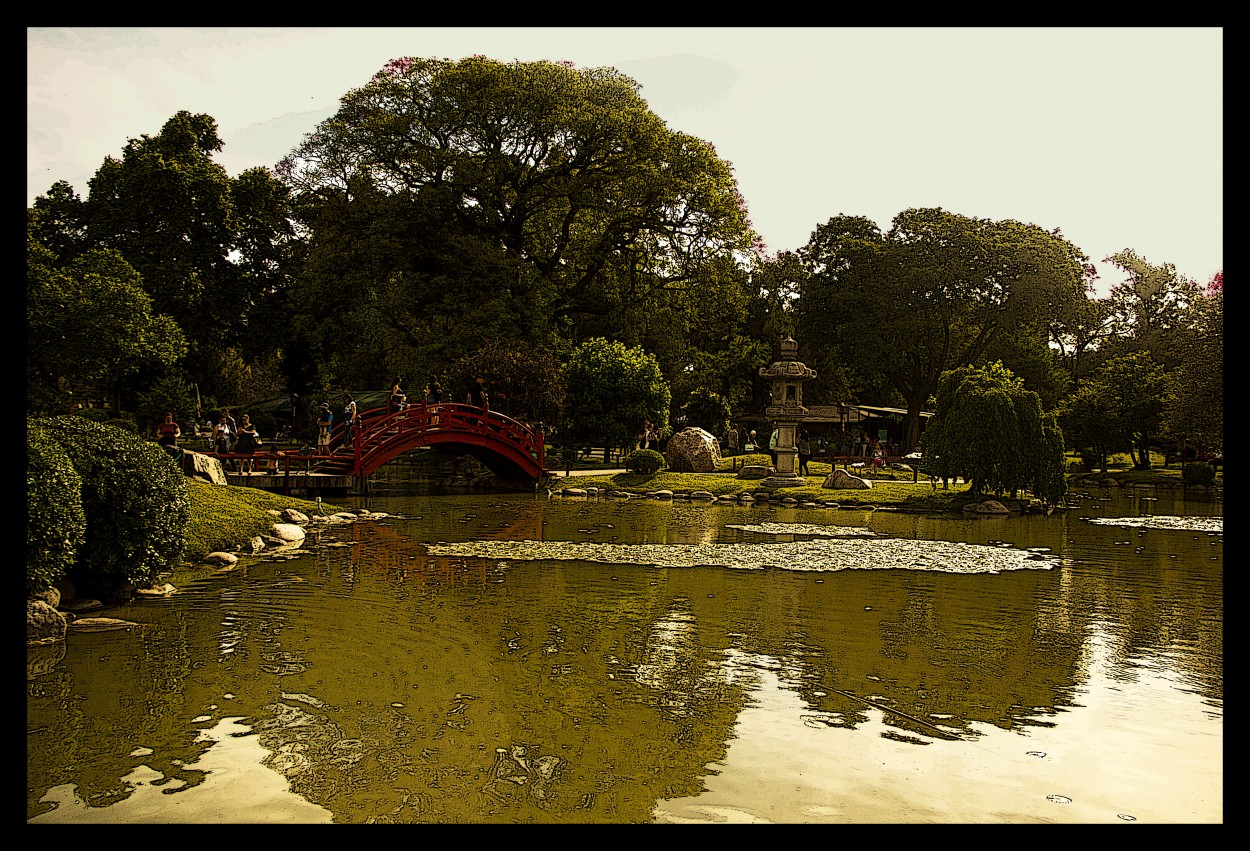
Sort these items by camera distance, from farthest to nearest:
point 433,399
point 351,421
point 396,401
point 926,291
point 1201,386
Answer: point 926,291, point 1201,386, point 433,399, point 396,401, point 351,421

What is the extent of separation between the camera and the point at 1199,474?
95.3 feet

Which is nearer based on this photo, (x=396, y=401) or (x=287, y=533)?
(x=287, y=533)

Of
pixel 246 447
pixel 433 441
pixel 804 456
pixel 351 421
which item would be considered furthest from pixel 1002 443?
pixel 246 447

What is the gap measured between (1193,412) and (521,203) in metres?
21.9

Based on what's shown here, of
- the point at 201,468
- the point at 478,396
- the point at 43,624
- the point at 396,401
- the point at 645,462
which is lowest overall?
the point at 43,624

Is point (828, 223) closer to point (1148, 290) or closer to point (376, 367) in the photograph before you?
point (1148, 290)

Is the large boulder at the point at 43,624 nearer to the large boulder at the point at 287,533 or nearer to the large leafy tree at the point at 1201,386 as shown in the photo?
the large boulder at the point at 287,533

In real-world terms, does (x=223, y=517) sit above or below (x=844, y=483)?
below

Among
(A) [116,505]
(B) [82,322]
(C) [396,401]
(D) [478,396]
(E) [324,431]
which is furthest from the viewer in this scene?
(D) [478,396]

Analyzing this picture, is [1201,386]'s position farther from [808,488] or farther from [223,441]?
[223,441]

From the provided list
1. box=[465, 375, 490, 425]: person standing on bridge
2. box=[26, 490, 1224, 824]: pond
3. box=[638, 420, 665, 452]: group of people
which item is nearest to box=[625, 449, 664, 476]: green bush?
box=[638, 420, 665, 452]: group of people

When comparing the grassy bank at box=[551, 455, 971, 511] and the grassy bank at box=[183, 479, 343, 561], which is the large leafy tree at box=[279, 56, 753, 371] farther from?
the grassy bank at box=[183, 479, 343, 561]

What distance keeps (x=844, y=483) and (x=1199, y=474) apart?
12484 millimetres

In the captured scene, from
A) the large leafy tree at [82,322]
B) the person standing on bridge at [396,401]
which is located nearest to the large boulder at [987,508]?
the person standing on bridge at [396,401]
